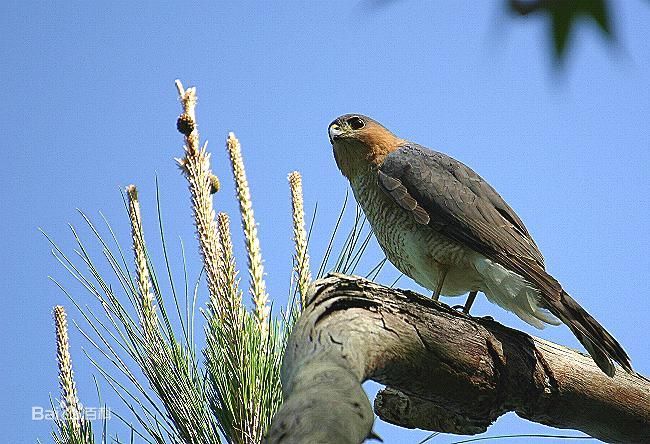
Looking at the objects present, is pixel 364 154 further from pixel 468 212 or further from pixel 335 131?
pixel 468 212

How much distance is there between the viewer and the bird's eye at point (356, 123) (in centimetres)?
395

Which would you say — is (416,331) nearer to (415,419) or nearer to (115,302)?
(415,419)

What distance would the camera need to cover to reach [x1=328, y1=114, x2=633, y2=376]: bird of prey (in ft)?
9.78

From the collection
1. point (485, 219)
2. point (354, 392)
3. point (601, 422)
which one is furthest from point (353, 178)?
point (354, 392)

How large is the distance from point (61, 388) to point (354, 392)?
253cm

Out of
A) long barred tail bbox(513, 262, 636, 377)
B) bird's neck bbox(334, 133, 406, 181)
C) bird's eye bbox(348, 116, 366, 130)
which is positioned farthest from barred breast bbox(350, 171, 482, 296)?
bird's eye bbox(348, 116, 366, 130)

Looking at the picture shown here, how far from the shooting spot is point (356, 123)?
3975mm

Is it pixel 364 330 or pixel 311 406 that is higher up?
pixel 364 330

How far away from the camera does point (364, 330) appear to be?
162 cm

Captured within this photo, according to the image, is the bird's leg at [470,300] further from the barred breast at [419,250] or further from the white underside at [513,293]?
the white underside at [513,293]

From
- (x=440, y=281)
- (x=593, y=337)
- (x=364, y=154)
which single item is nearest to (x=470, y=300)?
(x=440, y=281)

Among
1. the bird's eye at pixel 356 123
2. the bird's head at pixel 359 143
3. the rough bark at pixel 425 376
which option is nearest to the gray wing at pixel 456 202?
the bird's head at pixel 359 143

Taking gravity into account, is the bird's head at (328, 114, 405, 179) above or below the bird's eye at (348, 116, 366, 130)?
below

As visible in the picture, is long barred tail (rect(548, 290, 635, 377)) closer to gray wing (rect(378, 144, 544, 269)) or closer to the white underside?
the white underside
